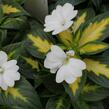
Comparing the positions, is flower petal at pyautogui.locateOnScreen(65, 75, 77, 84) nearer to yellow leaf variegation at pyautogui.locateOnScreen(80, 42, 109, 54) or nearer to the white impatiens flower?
the white impatiens flower

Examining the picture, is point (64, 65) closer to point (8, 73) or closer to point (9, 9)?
point (8, 73)

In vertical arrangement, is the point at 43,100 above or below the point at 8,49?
below

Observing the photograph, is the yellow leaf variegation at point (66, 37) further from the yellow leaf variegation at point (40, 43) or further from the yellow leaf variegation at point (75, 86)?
the yellow leaf variegation at point (75, 86)

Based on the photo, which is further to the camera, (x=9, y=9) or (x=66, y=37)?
(x=9, y=9)

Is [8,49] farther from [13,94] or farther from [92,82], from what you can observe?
[92,82]

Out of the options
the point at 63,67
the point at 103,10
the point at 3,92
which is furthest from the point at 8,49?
the point at 103,10

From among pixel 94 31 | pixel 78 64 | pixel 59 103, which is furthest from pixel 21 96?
pixel 94 31

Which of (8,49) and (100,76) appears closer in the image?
(100,76)
